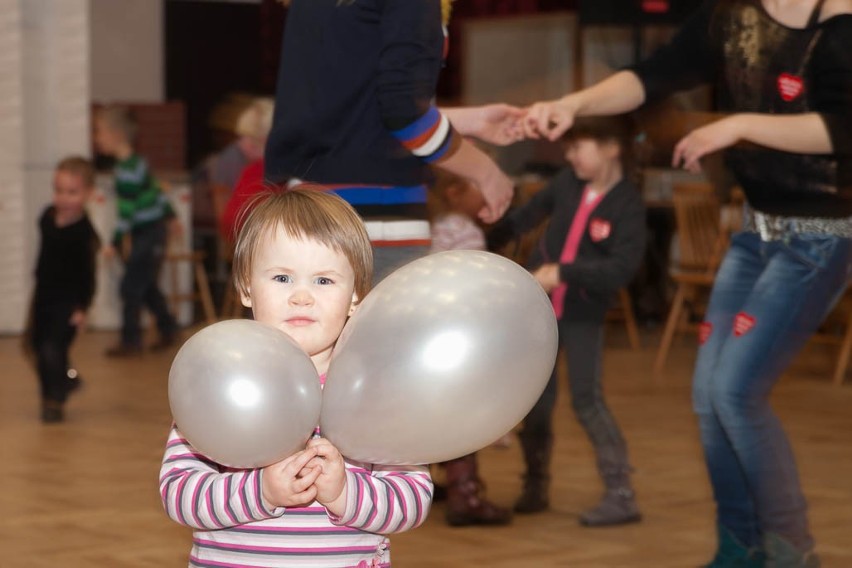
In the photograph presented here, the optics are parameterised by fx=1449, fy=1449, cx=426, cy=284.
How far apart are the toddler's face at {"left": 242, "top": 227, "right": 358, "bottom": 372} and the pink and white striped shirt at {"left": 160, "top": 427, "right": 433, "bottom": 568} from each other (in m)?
0.16

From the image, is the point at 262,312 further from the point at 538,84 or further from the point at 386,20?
the point at 538,84

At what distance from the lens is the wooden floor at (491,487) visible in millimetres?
3271

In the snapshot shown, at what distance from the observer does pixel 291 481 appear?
59.6 inches

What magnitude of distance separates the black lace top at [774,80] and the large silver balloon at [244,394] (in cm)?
140

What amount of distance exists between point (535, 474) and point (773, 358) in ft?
3.83

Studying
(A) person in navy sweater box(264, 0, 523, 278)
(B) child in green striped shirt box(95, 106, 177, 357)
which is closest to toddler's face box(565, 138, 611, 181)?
(A) person in navy sweater box(264, 0, 523, 278)

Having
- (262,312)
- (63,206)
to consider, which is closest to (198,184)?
(63,206)

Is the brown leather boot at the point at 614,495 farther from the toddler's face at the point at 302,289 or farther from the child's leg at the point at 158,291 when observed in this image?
the child's leg at the point at 158,291

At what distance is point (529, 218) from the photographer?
3.81 metres

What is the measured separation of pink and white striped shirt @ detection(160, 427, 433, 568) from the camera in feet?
5.20

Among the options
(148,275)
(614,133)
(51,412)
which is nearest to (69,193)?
(51,412)

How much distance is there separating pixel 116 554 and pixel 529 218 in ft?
4.46

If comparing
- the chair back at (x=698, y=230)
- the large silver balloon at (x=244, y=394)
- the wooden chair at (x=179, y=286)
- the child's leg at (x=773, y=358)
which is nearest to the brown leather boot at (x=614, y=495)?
the child's leg at (x=773, y=358)

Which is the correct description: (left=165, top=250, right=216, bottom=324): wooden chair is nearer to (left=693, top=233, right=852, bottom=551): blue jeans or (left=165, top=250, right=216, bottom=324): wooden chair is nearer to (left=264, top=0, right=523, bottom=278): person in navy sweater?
(left=693, top=233, right=852, bottom=551): blue jeans
